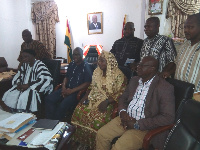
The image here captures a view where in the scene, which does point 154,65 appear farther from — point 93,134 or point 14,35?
point 14,35

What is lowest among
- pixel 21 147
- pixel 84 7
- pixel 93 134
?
pixel 93 134

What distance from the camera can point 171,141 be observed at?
116 centimetres

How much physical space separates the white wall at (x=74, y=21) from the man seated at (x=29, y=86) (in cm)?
281

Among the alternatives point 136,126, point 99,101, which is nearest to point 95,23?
point 99,101

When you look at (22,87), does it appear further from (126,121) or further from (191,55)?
(191,55)

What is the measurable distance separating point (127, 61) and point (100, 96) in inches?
28.1

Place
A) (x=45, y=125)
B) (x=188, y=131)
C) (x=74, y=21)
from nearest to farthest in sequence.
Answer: (x=188, y=131), (x=45, y=125), (x=74, y=21)

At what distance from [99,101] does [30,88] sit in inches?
48.4

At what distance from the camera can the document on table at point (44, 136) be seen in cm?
137

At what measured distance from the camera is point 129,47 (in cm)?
277

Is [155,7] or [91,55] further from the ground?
[155,7]

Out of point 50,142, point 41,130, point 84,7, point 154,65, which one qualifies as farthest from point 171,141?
point 84,7

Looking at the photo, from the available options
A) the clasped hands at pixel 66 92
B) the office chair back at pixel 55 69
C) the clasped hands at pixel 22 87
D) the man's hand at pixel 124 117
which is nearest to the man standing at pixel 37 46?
the office chair back at pixel 55 69

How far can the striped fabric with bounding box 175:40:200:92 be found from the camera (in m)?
1.70
